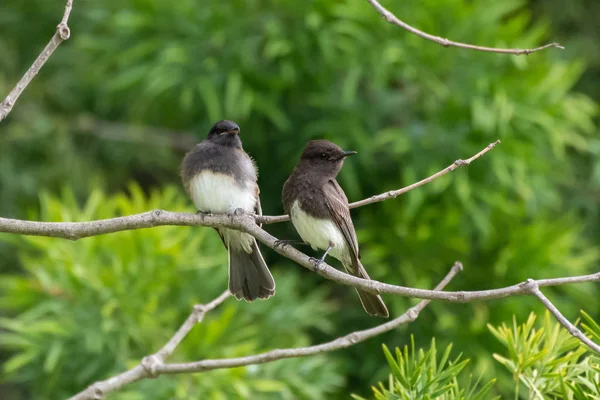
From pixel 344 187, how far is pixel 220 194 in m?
2.54

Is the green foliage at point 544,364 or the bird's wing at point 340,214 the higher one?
the bird's wing at point 340,214

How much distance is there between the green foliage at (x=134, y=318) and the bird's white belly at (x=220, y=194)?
154cm

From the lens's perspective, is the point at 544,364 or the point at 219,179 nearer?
the point at 544,364

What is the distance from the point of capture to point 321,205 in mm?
2998

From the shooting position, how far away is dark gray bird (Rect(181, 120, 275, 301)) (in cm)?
314

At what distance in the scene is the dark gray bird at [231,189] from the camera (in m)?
3.14

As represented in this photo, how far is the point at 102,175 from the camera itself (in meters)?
7.14

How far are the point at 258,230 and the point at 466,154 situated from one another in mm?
3358

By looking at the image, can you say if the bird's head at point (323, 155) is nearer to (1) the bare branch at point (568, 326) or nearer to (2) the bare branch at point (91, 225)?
(2) the bare branch at point (91, 225)

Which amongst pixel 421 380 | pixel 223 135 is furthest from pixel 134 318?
pixel 421 380

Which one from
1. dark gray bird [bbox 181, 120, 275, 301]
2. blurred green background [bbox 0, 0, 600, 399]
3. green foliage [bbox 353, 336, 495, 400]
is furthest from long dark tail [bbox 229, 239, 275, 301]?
blurred green background [bbox 0, 0, 600, 399]

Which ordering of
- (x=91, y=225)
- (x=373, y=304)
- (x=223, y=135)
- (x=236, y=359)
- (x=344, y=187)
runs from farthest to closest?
(x=344, y=187) → (x=223, y=135) → (x=373, y=304) → (x=236, y=359) → (x=91, y=225)

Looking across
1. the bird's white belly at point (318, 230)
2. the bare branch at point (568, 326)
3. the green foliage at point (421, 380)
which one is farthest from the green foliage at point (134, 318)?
the bare branch at point (568, 326)

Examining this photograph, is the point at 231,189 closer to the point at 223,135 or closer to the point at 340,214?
the point at 223,135
